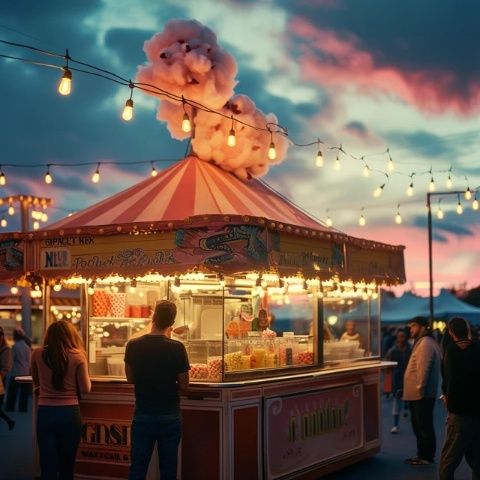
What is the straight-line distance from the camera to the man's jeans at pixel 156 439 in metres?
7.02

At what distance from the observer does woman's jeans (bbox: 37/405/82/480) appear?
714cm

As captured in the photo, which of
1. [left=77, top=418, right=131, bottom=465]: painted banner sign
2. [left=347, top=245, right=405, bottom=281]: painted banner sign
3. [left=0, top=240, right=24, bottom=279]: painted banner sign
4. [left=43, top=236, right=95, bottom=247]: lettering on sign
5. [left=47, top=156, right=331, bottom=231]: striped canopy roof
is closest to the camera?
[left=77, top=418, right=131, bottom=465]: painted banner sign

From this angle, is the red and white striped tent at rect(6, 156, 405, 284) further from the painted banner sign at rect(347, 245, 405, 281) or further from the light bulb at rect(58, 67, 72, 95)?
the light bulb at rect(58, 67, 72, 95)

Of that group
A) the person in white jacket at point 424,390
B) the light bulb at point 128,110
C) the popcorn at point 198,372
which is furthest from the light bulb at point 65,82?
the person in white jacket at point 424,390

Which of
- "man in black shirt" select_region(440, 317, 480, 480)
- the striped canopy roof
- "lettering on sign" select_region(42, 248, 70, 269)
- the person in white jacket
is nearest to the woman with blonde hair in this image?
the striped canopy roof

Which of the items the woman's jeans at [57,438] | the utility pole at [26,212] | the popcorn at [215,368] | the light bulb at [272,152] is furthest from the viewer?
the utility pole at [26,212]

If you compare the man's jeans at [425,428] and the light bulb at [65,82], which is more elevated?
the light bulb at [65,82]

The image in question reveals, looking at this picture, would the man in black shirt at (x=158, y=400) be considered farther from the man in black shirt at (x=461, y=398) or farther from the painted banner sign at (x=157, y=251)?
the man in black shirt at (x=461, y=398)

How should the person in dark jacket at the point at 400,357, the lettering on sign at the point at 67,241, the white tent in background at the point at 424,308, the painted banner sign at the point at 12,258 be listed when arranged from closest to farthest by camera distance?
the lettering on sign at the point at 67,241
the painted banner sign at the point at 12,258
the person in dark jacket at the point at 400,357
the white tent in background at the point at 424,308

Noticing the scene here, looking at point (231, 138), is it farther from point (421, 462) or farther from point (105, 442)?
point (421, 462)

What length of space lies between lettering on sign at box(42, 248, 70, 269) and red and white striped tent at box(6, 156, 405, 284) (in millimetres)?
11

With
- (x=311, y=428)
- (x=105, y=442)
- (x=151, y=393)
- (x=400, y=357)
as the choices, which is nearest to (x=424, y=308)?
(x=400, y=357)

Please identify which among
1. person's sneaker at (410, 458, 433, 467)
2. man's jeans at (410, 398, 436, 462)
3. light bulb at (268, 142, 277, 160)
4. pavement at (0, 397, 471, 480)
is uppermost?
light bulb at (268, 142, 277, 160)

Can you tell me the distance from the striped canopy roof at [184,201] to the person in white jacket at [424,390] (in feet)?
7.14
